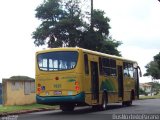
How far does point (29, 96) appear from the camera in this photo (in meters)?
31.8

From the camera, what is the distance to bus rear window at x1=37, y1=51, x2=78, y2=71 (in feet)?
74.8

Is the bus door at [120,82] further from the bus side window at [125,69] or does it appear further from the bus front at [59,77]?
the bus front at [59,77]

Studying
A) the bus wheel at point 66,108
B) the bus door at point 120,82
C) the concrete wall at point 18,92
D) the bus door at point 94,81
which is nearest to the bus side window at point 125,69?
the bus door at point 120,82

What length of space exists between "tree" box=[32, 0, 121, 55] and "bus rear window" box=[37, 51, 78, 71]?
15.9 m

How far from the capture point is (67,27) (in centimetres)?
3972

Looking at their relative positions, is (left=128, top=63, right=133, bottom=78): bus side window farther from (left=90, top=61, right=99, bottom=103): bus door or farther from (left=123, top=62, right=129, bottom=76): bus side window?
(left=90, top=61, right=99, bottom=103): bus door

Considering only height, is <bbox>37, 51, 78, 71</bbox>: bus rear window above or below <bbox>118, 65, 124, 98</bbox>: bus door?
above

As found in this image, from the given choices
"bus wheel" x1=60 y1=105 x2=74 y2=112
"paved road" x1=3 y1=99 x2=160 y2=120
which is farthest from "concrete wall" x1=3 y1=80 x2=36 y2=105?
"bus wheel" x1=60 y1=105 x2=74 y2=112

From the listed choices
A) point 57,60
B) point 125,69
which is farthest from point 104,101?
point 125,69

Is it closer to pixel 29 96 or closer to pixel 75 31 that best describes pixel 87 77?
pixel 29 96

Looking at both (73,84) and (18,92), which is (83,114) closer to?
(73,84)

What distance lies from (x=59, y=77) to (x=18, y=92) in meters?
8.33

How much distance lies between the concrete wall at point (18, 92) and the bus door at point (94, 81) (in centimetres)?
733

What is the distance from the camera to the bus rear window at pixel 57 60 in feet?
74.8
